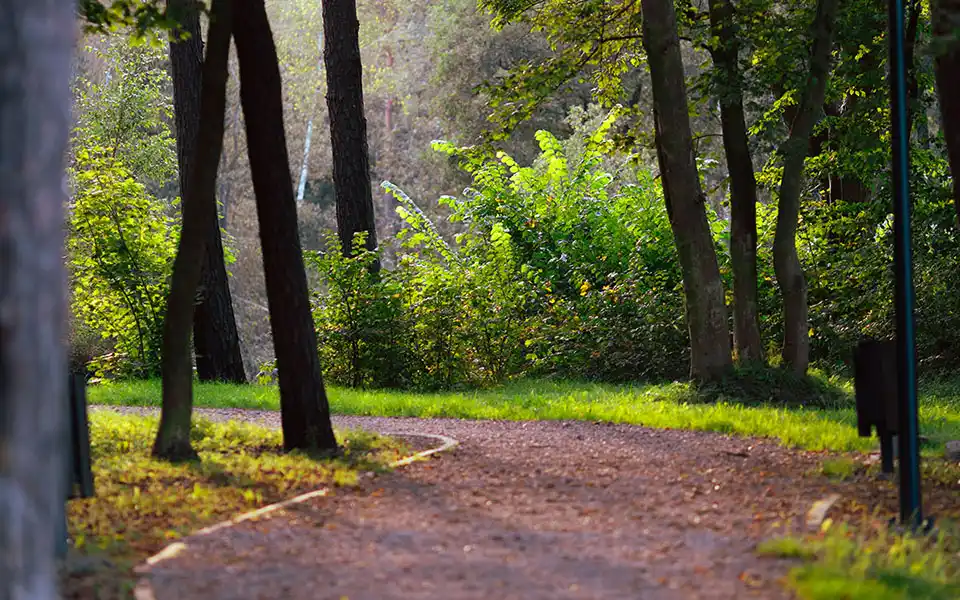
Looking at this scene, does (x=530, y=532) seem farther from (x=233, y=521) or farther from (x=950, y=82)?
(x=950, y=82)

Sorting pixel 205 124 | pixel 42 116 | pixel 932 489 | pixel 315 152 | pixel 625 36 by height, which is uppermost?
pixel 315 152

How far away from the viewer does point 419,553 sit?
5.55m

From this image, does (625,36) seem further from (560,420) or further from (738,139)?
(560,420)

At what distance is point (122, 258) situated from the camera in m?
16.5

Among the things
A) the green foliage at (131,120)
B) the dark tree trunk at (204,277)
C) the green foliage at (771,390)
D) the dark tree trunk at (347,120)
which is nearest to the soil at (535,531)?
the green foliage at (771,390)

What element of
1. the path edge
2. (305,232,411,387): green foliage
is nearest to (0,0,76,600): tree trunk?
the path edge

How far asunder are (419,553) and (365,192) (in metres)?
12.0

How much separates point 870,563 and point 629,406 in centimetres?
727

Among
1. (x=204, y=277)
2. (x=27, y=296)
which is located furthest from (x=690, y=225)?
(x=27, y=296)

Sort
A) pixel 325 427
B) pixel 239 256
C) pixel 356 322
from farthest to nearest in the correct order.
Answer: pixel 239 256 → pixel 356 322 → pixel 325 427

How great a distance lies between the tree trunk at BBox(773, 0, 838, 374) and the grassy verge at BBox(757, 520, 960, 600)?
7781 mm

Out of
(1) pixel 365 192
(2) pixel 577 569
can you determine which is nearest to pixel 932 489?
(2) pixel 577 569

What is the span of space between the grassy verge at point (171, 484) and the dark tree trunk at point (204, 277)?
613cm

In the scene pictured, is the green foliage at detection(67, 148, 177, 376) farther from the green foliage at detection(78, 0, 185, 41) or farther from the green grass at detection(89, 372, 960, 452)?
the green foliage at detection(78, 0, 185, 41)
